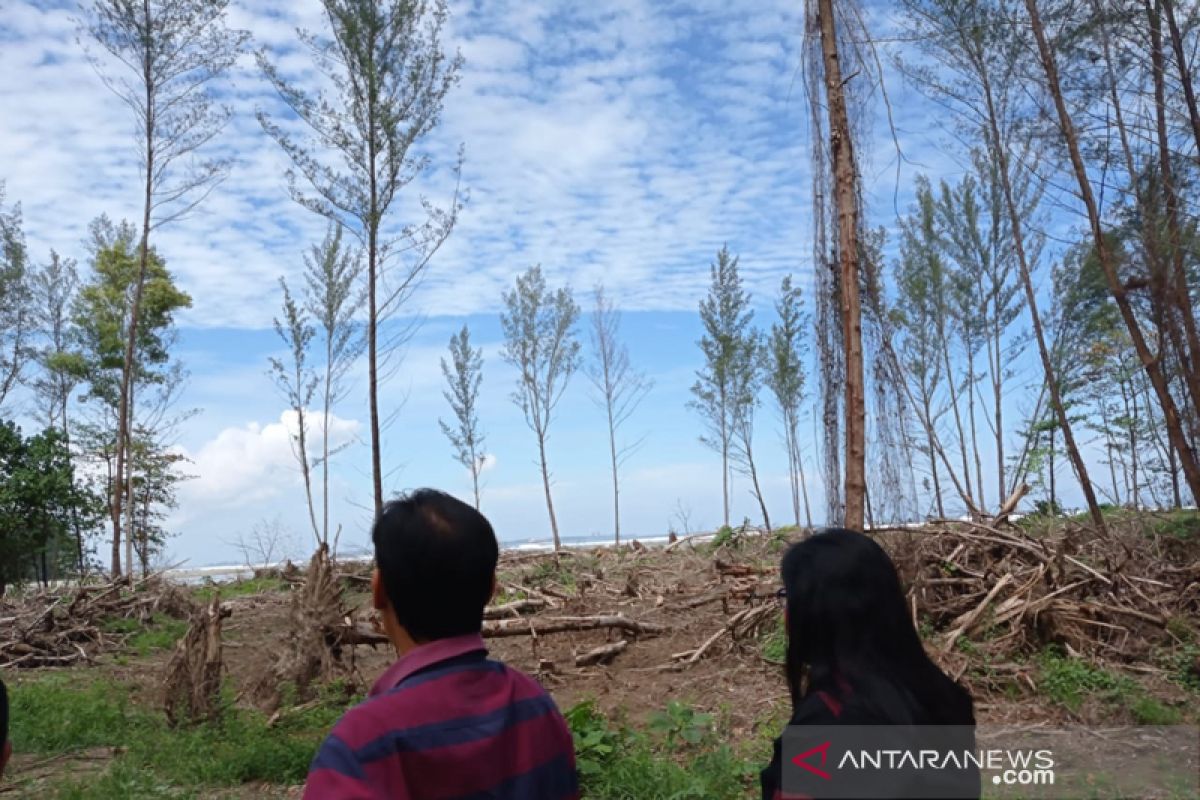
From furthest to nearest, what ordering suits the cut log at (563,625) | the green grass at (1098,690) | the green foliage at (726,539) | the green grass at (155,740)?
1. the green foliage at (726,539)
2. the cut log at (563,625)
3. the green grass at (1098,690)
4. the green grass at (155,740)

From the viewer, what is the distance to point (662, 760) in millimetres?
4566

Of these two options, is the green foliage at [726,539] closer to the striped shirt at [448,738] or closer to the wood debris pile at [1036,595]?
the wood debris pile at [1036,595]

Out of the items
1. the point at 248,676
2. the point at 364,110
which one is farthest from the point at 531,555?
the point at 364,110

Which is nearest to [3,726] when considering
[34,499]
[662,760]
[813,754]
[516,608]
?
[813,754]

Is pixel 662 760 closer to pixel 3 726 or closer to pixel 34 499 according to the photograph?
pixel 3 726

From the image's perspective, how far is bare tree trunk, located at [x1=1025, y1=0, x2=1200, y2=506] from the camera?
8.08 meters

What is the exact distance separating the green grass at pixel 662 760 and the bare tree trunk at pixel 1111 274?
5.17m

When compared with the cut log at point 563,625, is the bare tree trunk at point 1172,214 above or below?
above

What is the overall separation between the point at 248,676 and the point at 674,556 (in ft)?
18.5

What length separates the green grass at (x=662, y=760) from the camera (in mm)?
4070

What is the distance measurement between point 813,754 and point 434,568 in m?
0.67

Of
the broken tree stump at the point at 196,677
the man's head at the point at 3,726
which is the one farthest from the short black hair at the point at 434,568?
the broken tree stump at the point at 196,677

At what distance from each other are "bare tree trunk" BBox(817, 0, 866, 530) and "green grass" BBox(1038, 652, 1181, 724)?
1.47m

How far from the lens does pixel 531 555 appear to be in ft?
38.2
